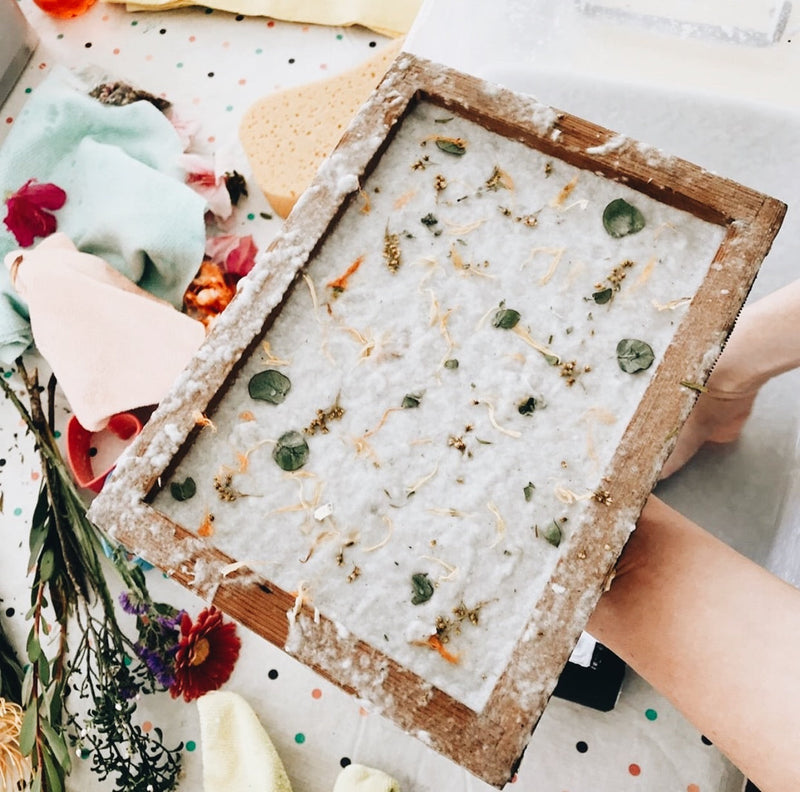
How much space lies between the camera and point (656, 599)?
0.52 meters

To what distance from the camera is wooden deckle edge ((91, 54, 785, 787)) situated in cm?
39

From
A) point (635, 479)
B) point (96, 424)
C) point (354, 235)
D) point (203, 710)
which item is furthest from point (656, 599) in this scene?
point (96, 424)

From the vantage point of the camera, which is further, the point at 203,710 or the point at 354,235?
the point at 203,710

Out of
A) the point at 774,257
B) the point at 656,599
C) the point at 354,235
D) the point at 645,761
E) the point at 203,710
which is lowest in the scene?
the point at 203,710

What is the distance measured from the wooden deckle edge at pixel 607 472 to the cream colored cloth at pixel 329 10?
21.0 inches

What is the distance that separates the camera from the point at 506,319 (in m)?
0.46

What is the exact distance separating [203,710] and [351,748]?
14cm

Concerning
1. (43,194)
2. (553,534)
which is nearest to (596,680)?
(553,534)

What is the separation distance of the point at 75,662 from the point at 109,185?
19.9 inches

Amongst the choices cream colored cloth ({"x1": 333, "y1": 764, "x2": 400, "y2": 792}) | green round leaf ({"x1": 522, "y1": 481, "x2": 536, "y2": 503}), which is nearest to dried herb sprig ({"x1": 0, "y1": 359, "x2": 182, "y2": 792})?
cream colored cloth ({"x1": 333, "y1": 764, "x2": 400, "y2": 792})

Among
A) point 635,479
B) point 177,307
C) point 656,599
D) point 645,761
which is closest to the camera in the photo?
point 635,479

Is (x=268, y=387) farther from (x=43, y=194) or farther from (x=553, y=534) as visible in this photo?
(x=43, y=194)

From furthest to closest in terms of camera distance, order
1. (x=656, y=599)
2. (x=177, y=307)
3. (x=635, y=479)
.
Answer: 1. (x=177, y=307)
2. (x=656, y=599)
3. (x=635, y=479)

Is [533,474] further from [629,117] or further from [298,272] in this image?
[629,117]
